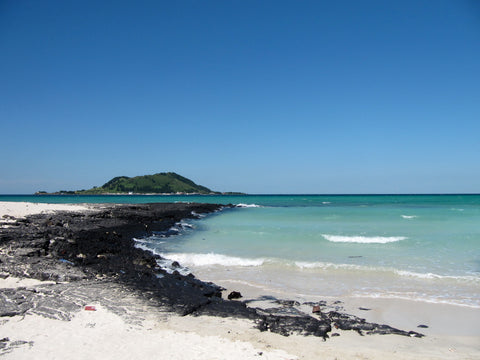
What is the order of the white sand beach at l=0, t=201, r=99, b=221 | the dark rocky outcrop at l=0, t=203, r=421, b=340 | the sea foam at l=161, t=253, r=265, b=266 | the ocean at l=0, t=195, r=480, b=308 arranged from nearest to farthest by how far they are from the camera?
the dark rocky outcrop at l=0, t=203, r=421, b=340, the ocean at l=0, t=195, r=480, b=308, the sea foam at l=161, t=253, r=265, b=266, the white sand beach at l=0, t=201, r=99, b=221

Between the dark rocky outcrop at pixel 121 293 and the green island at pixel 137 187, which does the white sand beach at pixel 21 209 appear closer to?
the dark rocky outcrop at pixel 121 293

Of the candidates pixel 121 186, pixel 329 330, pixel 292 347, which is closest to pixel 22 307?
pixel 292 347

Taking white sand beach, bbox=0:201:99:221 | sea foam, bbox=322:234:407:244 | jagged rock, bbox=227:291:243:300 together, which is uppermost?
white sand beach, bbox=0:201:99:221

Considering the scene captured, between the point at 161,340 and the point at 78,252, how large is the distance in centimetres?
857

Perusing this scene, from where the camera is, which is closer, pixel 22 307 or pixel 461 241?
pixel 22 307

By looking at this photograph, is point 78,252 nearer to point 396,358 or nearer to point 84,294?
point 84,294

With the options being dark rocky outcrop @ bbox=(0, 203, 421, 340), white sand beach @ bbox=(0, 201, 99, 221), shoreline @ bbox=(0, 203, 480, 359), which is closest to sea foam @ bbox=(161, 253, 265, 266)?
dark rocky outcrop @ bbox=(0, 203, 421, 340)

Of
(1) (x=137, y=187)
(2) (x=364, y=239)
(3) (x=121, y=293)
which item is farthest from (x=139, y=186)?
(3) (x=121, y=293)

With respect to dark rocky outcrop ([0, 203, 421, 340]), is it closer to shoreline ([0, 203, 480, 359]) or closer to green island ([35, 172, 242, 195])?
shoreline ([0, 203, 480, 359])

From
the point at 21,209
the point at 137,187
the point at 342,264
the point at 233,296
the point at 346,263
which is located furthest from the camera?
the point at 137,187

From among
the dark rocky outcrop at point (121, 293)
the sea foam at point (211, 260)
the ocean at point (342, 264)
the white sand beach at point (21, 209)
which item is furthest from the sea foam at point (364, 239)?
the white sand beach at point (21, 209)

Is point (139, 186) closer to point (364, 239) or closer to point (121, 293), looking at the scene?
point (364, 239)

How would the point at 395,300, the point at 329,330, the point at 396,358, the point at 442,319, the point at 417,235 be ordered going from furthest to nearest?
the point at 417,235 → the point at 395,300 → the point at 442,319 → the point at 329,330 → the point at 396,358

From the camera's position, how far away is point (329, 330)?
654 cm
